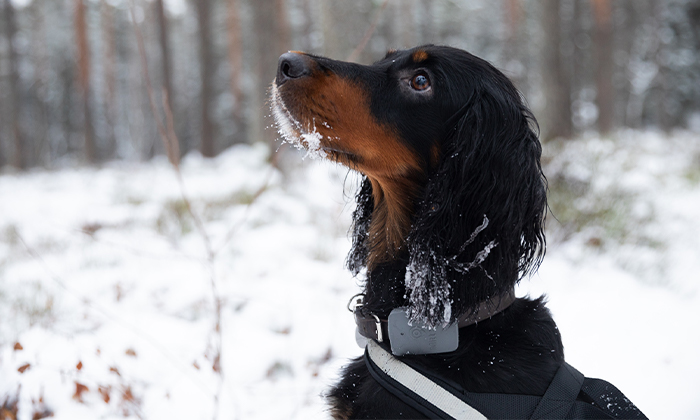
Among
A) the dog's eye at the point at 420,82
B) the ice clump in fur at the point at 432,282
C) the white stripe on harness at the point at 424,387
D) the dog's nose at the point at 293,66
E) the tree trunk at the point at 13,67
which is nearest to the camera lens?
the white stripe on harness at the point at 424,387

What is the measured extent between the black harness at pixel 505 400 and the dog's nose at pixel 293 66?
989mm

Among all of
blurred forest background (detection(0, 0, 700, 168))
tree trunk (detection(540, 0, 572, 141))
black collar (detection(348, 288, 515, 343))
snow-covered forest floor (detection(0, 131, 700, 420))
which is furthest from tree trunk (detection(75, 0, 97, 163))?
black collar (detection(348, 288, 515, 343))

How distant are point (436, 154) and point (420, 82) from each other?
28 cm

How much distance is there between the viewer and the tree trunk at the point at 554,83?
6.42m

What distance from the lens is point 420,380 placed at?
4.38ft

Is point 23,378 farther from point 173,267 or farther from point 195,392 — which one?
point 173,267

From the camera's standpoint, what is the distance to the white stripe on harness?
1.26 meters

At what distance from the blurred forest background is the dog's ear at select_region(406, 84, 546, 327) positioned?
13.9 ft

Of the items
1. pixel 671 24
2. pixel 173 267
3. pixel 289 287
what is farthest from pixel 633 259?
pixel 671 24

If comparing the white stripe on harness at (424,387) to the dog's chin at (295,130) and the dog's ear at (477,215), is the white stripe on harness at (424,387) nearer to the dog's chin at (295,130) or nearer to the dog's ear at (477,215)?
the dog's ear at (477,215)

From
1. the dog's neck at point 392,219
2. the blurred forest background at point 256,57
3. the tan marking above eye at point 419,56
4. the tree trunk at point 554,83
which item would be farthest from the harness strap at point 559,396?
the tree trunk at point 554,83

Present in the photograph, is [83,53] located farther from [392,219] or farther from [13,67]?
[392,219]

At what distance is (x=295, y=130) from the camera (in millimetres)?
1609

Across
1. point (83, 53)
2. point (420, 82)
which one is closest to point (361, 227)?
point (420, 82)
